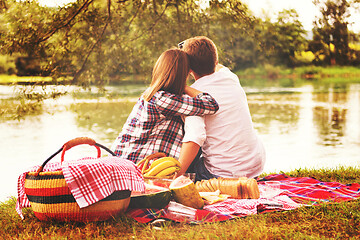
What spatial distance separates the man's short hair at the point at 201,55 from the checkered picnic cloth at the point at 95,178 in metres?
1.20

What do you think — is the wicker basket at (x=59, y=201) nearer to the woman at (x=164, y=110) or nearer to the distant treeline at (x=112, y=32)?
Result: the woman at (x=164, y=110)

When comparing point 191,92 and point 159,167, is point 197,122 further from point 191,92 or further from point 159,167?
point 159,167

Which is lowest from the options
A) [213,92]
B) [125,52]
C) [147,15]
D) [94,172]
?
[94,172]

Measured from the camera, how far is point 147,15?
21.9 ft

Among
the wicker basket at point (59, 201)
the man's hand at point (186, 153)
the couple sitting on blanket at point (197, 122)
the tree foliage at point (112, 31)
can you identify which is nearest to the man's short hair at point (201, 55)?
the couple sitting on blanket at point (197, 122)

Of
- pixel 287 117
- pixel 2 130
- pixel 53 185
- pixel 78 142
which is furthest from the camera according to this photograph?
pixel 287 117

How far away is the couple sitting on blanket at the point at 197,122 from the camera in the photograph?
3.43 metres

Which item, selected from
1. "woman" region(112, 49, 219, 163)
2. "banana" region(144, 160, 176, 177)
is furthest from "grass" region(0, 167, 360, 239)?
"woman" region(112, 49, 219, 163)

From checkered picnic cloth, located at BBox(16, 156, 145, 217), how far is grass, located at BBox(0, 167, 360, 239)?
0.23 meters

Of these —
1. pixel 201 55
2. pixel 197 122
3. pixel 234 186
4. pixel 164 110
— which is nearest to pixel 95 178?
pixel 164 110

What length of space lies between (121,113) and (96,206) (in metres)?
12.4

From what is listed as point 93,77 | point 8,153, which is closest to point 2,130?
point 8,153

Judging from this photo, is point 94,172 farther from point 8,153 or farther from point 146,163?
point 8,153

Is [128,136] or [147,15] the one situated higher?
[147,15]
